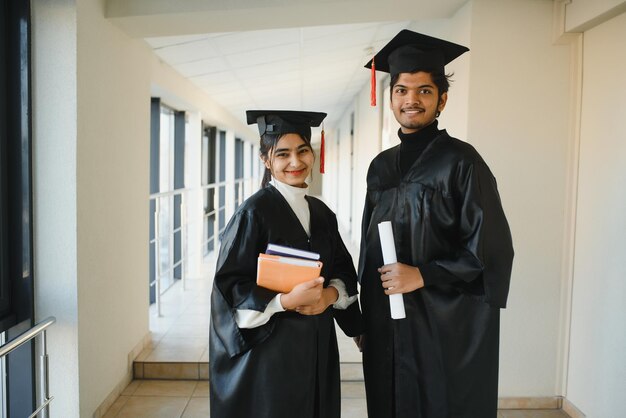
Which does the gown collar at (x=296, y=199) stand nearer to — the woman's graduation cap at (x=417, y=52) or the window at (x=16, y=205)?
the woman's graduation cap at (x=417, y=52)

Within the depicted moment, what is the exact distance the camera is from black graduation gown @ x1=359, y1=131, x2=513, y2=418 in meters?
1.51

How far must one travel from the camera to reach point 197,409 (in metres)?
2.79

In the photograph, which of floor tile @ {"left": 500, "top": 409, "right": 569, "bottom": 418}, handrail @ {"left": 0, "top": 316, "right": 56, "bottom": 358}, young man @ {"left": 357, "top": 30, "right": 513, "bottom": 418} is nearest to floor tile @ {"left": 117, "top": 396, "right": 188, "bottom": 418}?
handrail @ {"left": 0, "top": 316, "right": 56, "bottom": 358}

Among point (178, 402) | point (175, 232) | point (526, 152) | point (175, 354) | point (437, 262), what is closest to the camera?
point (437, 262)

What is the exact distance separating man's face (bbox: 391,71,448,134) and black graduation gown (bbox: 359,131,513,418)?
87mm

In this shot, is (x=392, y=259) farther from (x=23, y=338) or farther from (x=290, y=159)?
(x=23, y=338)

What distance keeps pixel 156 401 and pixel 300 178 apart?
6.22 ft

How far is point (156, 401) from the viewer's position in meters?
2.87

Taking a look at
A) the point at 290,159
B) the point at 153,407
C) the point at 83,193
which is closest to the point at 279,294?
the point at 290,159

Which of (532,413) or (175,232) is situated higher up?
(175,232)

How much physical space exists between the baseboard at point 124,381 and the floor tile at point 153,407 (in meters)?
0.08

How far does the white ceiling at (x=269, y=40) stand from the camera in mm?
2447

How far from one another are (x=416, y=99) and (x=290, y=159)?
1.38 ft

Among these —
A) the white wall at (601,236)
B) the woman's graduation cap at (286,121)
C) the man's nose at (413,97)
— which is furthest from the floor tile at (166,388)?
the man's nose at (413,97)
